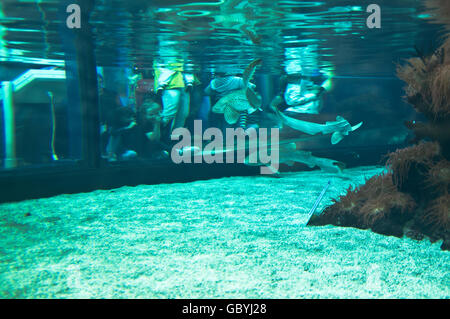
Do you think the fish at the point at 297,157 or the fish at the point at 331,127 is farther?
the fish at the point at 331,127

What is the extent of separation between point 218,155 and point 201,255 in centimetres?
663

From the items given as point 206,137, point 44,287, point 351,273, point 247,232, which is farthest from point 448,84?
point 206,137

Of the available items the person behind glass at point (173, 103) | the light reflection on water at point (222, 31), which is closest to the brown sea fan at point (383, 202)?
the light reflection on water at point (222, 31)

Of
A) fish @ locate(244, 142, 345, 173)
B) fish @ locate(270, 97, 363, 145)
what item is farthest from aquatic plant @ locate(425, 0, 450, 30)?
fish @ locate(244, 142, 345, 173)

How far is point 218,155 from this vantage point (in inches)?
413

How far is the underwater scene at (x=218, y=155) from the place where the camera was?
139 inches

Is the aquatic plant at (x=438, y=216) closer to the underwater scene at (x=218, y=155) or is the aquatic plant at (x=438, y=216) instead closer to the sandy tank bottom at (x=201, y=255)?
the underwater scene at (x=218, y=155)

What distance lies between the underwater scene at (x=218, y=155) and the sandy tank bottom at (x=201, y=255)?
0.10 feet

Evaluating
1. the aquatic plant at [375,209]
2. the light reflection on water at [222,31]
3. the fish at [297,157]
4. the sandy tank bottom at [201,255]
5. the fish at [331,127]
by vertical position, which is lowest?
the sandy tank bottom at [201,255]

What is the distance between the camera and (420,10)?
27.1 ft

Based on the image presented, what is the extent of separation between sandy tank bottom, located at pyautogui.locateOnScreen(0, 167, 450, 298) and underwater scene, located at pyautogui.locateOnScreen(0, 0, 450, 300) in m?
0.03

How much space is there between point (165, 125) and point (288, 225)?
7358 mm

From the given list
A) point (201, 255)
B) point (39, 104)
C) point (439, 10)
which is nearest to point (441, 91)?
point (201, 255)

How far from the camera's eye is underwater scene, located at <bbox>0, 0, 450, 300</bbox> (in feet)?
11.5
